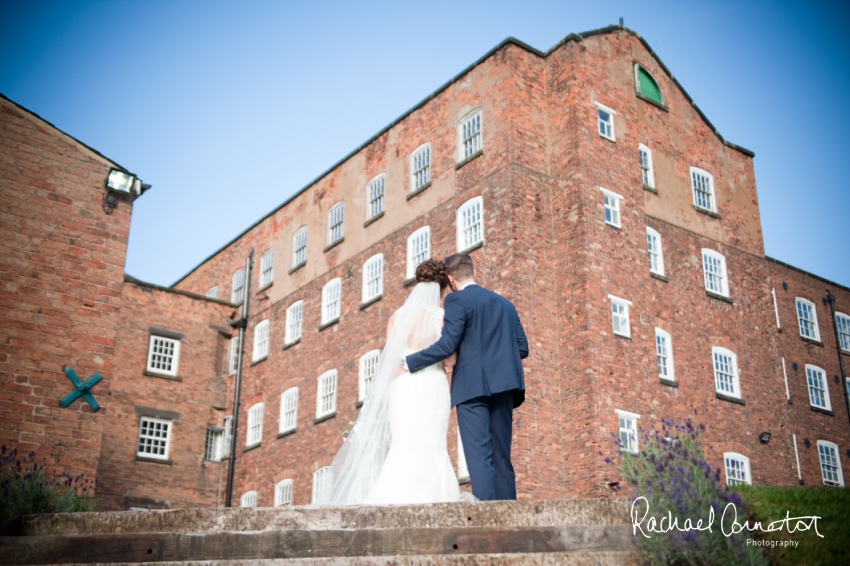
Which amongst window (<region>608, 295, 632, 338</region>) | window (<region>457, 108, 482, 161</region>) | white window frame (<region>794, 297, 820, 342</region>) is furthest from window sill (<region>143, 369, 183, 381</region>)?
white window frame (<region>794, 297, 820, 342</region>)

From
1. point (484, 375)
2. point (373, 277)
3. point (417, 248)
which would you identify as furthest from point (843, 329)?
point (484, 375)

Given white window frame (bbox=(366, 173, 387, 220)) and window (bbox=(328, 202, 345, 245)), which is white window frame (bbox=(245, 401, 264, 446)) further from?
white window frame (bbox=(366, 173, 387, 220))

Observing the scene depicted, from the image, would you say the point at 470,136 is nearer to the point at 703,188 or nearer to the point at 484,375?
the point at 703,188

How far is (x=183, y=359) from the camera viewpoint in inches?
1177

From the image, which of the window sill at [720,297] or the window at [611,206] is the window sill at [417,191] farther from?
the window sill at [720,297]

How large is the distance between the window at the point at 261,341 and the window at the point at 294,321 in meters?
1.24

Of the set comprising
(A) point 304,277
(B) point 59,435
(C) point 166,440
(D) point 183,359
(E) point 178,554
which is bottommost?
(E) point 178,554

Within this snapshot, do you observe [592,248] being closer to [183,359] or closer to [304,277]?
[304,277]

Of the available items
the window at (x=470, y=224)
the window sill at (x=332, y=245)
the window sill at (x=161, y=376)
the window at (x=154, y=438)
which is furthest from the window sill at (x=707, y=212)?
the window at (x=154, y=438)

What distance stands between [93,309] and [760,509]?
11.5m

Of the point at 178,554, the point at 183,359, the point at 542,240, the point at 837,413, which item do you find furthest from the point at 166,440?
the point at 178,554

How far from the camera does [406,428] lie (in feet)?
26.7

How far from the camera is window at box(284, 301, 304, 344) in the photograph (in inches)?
1130

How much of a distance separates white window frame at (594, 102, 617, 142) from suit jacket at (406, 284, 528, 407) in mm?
A: 15997
